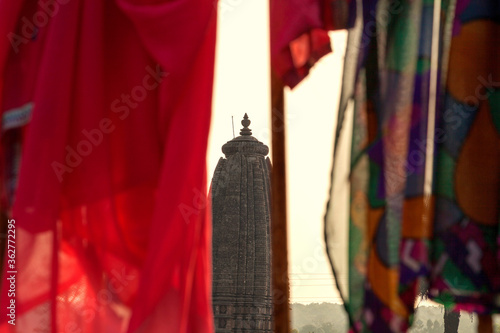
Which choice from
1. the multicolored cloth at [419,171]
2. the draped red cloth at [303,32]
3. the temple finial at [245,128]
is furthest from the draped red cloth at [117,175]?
the temple finial at [245,128]

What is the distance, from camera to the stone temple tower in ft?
47.7

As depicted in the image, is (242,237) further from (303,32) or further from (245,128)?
(303,32)

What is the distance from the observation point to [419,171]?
7.38 feet

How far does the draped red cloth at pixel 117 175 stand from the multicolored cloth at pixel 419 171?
0.47m

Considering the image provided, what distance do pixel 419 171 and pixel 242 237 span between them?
1274 centimetres

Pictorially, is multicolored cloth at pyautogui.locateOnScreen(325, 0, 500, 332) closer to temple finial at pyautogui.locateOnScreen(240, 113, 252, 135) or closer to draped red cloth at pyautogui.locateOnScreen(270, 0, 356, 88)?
draped red cloth at pyautogui.locateOnScreen(270, 0, 356, 88)

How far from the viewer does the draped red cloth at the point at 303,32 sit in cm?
239

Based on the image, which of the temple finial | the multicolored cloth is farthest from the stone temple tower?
the multicolored cloth

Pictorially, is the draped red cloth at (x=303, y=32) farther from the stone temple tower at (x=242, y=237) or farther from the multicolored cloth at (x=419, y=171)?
the stone temple tower at (x=242, y=237)

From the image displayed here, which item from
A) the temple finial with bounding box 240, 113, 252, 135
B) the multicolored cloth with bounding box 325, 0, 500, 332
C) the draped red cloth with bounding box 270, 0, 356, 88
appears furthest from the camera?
the temple finial with bounding box 240, 113, 252, 135

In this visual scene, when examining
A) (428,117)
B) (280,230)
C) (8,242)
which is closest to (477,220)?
(428,117)

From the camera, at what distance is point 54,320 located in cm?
248

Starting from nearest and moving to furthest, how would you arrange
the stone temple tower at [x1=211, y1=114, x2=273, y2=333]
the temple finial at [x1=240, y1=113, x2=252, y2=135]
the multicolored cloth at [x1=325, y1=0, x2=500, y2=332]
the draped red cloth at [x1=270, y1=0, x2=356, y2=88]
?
the multicolored cloth at [x1=325, y1=0, x2=500, y2=332] → the draped red cloth at [x1=270, y1=0, x2=356, y2=88] → the stone temple tower at [x1=211, y1=114, x2=273, y2=333] → the temple finial at [x1=240, y1=113, x2=252, y2=135]

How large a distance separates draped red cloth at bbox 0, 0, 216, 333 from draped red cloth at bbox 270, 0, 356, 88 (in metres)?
0.24
